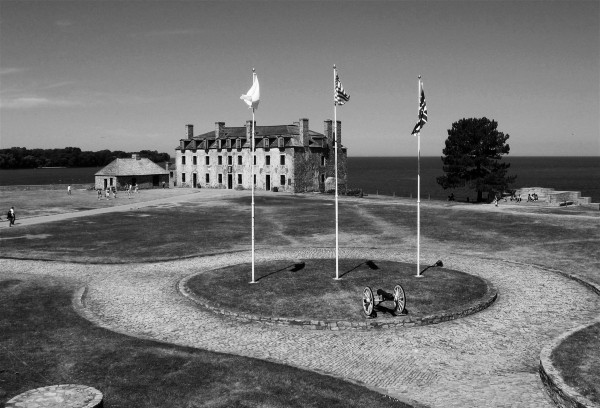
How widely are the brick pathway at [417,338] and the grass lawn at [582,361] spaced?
0.66 meters

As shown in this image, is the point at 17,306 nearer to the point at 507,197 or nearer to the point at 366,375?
the point at 366,375

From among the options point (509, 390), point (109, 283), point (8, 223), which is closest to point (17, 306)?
point (109, 283)

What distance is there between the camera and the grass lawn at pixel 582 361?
11195 millimetres

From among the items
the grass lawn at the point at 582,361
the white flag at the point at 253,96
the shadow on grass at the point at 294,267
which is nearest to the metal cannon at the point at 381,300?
the grass lawn at the point at 582,361

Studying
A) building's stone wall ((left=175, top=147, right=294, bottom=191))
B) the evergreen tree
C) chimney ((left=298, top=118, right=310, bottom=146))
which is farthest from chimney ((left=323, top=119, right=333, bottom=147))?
the evergreen tree

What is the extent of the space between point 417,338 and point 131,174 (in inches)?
2512

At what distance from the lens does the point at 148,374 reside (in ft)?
40.7

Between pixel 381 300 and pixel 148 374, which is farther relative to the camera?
pixel 381 300

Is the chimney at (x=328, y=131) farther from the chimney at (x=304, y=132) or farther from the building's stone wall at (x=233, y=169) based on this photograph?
the building's stone wall at (x=233, y=169)

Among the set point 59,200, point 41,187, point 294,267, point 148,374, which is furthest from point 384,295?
point 41,187

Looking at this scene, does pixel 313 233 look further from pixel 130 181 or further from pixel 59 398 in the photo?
pixel 130 181

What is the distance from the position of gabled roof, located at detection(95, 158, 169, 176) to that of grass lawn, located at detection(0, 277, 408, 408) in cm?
5792

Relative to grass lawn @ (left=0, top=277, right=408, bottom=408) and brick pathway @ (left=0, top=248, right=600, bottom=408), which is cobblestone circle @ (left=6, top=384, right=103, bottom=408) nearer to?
grass lawn @ (left=0, top=277, right=408, bottom=408)

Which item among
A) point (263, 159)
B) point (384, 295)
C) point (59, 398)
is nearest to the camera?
point (59, 398)
